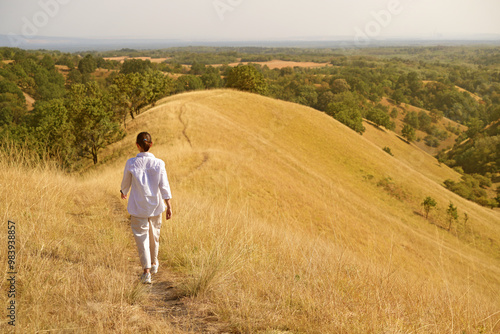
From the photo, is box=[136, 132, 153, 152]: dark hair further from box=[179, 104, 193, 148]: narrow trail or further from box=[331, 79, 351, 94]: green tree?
box=[331, 79, 351, 94]: green tree

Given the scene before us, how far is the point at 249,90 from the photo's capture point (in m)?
61.7

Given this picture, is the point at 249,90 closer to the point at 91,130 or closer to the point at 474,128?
the point at 91,130

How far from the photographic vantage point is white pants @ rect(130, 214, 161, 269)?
14.8 ft

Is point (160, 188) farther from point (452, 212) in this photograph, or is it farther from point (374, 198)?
point (452, 212)

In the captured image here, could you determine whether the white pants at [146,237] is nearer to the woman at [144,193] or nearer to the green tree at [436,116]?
the woman at [144,193]

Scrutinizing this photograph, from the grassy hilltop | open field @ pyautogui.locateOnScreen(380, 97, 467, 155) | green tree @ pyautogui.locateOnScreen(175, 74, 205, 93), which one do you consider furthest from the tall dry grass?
open field @ pyautogui.locateOnScreen(380, 97, 467, 155)

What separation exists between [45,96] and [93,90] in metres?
55.4

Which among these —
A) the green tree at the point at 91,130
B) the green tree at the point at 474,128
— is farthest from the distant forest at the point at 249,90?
the green tree at the point at 91,130

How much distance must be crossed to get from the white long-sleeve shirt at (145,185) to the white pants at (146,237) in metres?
0.14

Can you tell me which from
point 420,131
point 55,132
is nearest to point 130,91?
point 55,132

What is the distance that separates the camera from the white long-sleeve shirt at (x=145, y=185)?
4.53 m

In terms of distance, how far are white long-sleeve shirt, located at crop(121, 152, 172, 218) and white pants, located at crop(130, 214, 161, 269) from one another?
14 cm

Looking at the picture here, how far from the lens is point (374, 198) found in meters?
33.2

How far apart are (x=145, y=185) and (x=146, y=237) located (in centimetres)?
80
